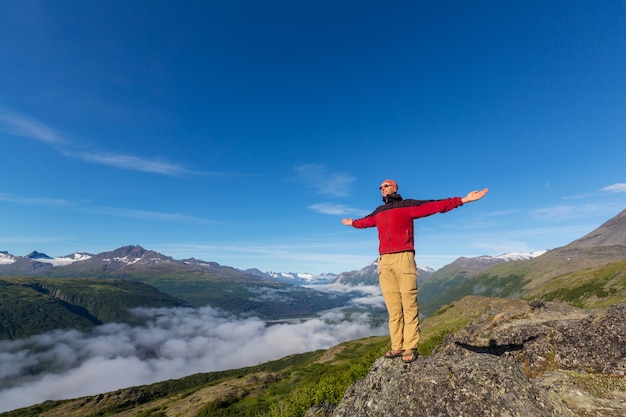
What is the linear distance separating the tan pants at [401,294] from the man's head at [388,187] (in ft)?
8.60

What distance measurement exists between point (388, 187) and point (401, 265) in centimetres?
333

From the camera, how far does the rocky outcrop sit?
952cm

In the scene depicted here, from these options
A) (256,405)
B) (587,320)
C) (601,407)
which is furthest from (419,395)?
(256,405)

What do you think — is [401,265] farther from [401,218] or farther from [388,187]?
[388,187]

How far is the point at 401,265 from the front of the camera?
38.1 ft

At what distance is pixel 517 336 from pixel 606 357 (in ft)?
20.2

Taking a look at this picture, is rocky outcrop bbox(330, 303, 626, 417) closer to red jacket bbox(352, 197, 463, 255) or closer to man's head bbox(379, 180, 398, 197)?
red jacket bbox(352, 197, 463, 255)

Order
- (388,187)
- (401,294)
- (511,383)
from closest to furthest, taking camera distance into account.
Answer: (511,383), (401,294), (388,187)

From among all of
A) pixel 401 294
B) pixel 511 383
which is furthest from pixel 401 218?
pixel 511 383

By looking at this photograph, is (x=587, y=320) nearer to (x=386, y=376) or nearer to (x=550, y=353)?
(x=550, y=353)

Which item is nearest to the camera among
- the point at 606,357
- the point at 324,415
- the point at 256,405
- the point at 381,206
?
the point at 381,206

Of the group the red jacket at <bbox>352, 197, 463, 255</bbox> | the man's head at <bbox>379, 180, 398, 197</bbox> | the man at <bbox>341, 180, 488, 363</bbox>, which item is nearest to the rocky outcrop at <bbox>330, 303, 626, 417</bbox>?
the man at <bbox>341, 180, 488, 363</bbox>

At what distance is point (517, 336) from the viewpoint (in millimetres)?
20812

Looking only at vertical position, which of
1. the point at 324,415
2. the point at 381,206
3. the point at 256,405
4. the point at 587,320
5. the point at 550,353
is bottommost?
the point at 256,405
